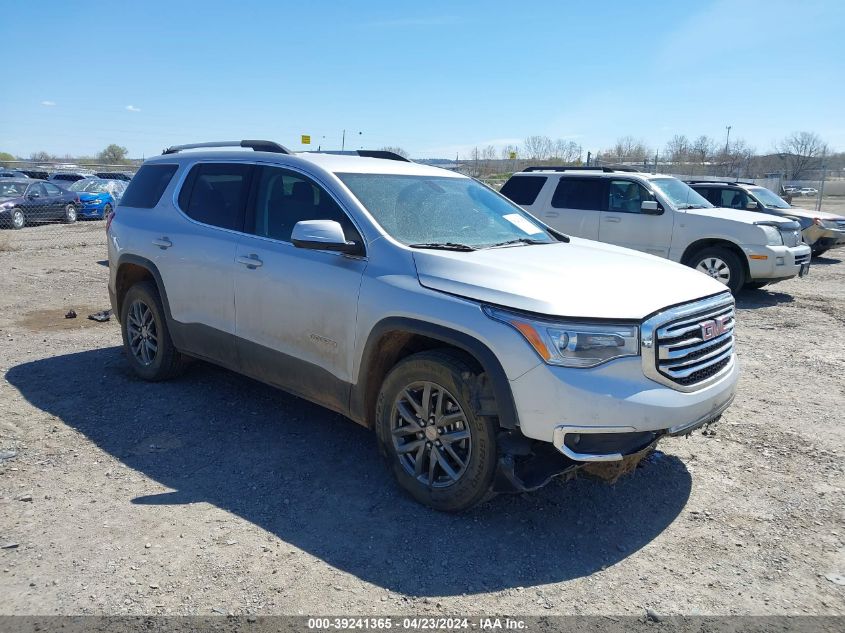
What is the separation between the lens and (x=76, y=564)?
3238mm

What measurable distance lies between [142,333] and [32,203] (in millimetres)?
17137

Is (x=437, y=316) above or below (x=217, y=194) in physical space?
below

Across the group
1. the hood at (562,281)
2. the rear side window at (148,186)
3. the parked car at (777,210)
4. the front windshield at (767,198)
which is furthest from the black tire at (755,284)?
the rear side window at (148,186)

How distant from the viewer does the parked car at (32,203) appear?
19.2 m

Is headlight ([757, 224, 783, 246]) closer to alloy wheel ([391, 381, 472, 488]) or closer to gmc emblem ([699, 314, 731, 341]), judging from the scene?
gmc emblem ([699, 314, 731, 341])

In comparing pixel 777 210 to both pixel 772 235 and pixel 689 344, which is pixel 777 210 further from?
pixel 689 344

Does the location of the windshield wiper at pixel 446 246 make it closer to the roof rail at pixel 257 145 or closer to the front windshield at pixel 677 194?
the roof rail at pixel 257 145

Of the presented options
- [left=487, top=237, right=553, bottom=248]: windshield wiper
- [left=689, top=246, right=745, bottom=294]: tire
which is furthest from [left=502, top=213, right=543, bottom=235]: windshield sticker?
[left=689, top=246, right=745, bottom=294]: tire

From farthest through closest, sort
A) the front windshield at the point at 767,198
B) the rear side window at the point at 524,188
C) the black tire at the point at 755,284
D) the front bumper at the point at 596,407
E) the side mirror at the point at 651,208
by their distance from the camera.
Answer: the front windshield at the point at 767,198, the rear side window at the point at 524,188, the black tire at the point at 755,284, the side mirror at the point at 651,208, the front bumper at the point at 596,407

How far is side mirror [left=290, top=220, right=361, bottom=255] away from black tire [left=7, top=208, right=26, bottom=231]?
1888 centimetres

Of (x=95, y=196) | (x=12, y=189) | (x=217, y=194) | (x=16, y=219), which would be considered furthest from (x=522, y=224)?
(x=95, y=196)

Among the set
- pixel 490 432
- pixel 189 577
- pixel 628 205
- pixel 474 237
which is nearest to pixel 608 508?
pixel 490 432

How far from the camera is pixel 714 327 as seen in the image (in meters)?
3.79

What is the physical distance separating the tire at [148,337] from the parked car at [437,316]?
0.10 metres
